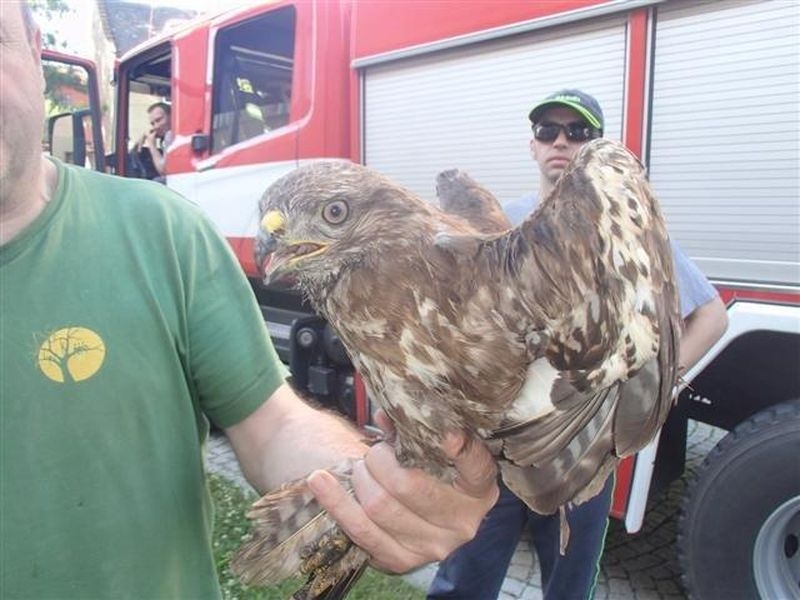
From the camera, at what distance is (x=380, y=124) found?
4.52 metres

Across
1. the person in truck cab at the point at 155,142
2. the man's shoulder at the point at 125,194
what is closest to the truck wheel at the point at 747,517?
the man's shoulder at the point at 125,194

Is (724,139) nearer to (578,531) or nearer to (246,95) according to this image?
(578,531)

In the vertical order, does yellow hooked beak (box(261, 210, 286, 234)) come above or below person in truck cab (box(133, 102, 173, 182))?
below

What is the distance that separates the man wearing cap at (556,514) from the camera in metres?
2.80

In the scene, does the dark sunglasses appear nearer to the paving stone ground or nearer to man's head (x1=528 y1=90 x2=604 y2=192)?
man's head (x1=528 y1=90 x2=604 y2=192)

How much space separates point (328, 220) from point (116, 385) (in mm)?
578

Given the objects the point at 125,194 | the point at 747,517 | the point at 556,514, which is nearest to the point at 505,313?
the point at 125,194

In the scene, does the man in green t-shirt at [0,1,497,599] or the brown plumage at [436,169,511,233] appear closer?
the man in green t-shirt at [0,1,497,599]

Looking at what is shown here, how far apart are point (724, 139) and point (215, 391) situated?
246 cm

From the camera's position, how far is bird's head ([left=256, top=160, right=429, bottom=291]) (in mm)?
1479

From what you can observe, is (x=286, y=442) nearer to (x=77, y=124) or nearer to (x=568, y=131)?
(x=568, y=131)

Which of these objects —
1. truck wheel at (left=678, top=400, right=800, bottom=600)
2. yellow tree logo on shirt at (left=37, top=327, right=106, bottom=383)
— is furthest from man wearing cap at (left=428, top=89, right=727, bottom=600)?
yellow tree logo on shirt at (left=37, top=327, right=106, bottom=383)

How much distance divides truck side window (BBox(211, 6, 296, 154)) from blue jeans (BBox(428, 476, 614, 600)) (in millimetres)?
3254

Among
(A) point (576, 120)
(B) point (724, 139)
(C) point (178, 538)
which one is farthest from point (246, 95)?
(C) point (178, 538)
